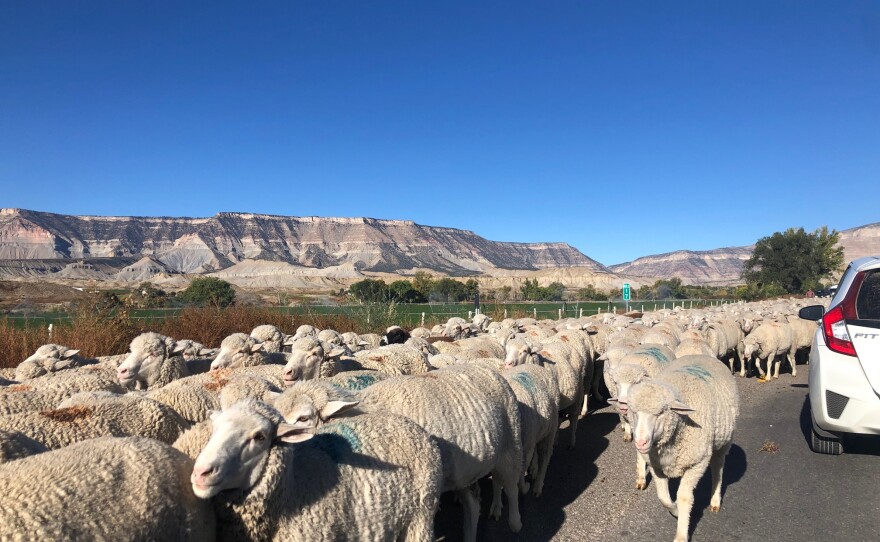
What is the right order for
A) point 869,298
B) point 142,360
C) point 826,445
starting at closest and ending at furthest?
point 869,298 → point 142,360 → point 826,445

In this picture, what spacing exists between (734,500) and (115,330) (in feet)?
39.1

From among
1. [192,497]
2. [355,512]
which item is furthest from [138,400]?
[355,512]

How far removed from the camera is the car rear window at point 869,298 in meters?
6.14

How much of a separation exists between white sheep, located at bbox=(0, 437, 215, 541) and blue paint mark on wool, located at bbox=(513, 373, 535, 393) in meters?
3.84

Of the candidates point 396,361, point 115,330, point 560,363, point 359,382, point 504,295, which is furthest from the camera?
point 504,295

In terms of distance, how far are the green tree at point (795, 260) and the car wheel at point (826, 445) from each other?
6443cm

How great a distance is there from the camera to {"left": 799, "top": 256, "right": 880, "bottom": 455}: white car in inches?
228

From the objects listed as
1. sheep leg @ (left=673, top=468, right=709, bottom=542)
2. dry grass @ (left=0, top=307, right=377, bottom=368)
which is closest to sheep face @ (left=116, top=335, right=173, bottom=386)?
dry grass @ (left=0, top=307, right=377, bottom=368)

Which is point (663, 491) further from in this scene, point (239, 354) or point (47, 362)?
point (47, 362)

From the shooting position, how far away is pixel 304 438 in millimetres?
3164

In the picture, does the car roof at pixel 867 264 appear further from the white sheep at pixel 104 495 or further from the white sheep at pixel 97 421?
the white sheep at pixel 97 421

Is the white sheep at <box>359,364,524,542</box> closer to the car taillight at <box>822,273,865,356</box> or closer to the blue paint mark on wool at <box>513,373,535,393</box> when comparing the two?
the blue paint mark on wool at <box>513,373,535,393</box>

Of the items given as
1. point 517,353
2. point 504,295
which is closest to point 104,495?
point 517,353

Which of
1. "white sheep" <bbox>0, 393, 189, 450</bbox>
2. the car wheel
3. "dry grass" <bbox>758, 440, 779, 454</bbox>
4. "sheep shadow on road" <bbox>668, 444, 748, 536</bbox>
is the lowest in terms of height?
"sheep shadow on road" <bbox>668, 444, 748, 536</bbox>
